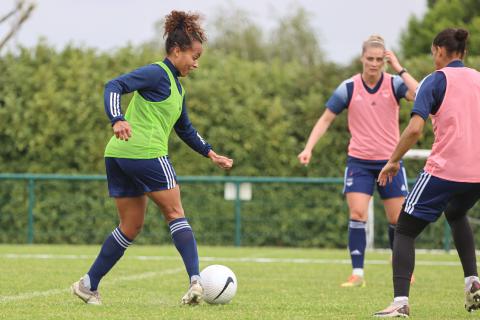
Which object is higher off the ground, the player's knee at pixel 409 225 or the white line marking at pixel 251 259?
the player's knee at pixel 409 225

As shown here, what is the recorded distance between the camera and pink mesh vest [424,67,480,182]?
643 cm

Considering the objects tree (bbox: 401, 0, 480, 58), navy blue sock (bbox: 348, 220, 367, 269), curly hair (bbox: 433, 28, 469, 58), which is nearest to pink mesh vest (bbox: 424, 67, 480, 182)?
curly hair (bbox: 433, 28, 469, 58)

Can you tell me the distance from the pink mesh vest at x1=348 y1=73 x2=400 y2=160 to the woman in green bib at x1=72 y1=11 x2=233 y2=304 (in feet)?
10.4

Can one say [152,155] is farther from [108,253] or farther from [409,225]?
[409,225]

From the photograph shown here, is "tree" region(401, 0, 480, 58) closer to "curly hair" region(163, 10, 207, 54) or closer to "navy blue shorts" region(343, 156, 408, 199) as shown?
"navy blue shorts" region(343, 156, 408, 199)

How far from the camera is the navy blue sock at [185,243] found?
711cm

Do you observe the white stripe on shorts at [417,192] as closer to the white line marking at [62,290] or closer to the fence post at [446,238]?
the white line marking at [62,290]

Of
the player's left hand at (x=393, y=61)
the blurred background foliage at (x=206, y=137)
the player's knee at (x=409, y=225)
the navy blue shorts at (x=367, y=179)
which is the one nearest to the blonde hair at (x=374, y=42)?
the player's left hand at (x=393, y=61)

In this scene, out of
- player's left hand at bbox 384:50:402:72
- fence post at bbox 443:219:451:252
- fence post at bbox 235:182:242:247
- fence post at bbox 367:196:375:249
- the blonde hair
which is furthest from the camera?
fence post at bbox 235:182:242:247

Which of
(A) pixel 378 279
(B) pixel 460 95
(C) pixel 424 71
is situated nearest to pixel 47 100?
(C) pixel 424 71

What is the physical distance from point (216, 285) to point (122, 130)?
1450mm

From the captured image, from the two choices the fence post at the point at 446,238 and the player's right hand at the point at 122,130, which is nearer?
the player's right hand at the point at 122,130

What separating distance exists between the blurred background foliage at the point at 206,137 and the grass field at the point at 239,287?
89.0 inches

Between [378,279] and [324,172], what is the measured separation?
7444mm
